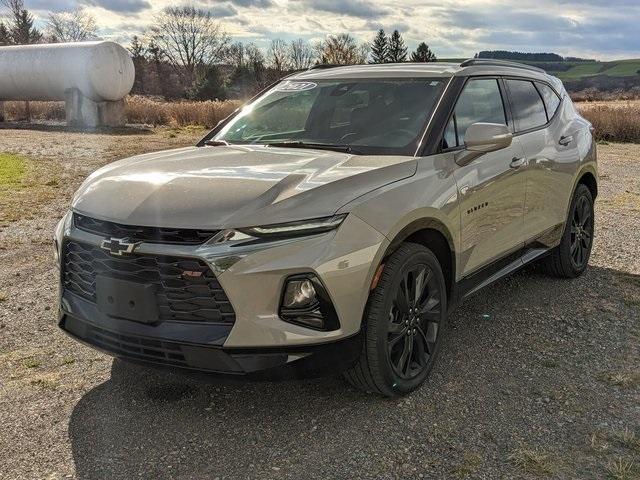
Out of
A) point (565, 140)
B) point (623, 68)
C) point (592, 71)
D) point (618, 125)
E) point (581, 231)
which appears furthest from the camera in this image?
point (623, 68)

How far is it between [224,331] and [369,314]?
0.74m

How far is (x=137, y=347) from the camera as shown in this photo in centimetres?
286

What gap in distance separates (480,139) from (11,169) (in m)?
11.6

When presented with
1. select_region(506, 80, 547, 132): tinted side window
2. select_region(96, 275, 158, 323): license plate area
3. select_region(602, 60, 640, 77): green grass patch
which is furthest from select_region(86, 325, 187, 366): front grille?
select_region(602, 60, 640, 77): green grass patch

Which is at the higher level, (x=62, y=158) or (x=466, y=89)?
(x=466, y=89)

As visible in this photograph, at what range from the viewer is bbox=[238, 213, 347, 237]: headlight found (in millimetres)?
2707

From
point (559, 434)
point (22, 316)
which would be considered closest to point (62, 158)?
point (22, 316)

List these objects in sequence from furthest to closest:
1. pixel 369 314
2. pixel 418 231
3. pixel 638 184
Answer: pixel 638 184
pixel 418 231
pixel 369 314

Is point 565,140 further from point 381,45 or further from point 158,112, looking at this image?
point 381,45

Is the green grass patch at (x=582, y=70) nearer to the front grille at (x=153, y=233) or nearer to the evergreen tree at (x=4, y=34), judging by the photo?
the evergreen tree at (x=4, y=34)

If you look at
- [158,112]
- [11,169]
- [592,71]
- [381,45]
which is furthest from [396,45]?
[11,169]

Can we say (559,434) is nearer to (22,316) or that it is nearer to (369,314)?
(369,314)

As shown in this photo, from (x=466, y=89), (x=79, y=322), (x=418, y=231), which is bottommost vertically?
(x=79, y=322)

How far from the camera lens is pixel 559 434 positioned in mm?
2998
